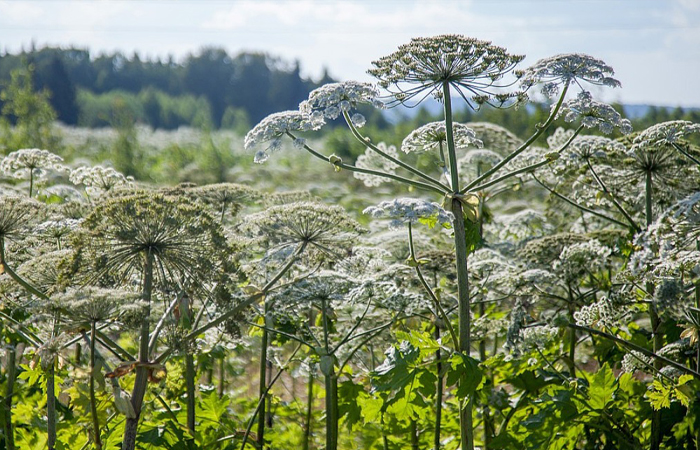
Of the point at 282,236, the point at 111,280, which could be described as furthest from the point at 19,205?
the point at 282,236

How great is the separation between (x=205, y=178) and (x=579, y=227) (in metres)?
16.8

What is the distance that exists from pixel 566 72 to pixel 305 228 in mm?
1929

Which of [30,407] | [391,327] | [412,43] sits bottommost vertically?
[30,407]

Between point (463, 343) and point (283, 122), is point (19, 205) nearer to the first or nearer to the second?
point (283, 122)

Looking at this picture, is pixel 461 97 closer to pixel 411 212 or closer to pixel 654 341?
pixel 411 212

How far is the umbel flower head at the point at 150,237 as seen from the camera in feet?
11.8

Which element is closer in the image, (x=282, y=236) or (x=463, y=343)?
(x=463, y=343)

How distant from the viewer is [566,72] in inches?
150

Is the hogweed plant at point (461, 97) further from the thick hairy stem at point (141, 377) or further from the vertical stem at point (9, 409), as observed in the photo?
the vertical stem at point (9, 409)

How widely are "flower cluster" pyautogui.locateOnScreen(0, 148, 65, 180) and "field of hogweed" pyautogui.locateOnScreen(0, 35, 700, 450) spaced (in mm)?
23

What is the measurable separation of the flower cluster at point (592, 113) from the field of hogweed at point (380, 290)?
13 millimetres

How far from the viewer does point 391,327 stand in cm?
517

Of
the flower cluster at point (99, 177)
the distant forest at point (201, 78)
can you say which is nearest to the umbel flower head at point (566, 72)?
the flower cluster at point (99, 177)

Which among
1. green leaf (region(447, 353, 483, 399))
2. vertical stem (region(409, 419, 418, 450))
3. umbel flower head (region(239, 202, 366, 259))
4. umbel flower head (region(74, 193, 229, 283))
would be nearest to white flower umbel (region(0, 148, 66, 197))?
umbel flower head (region(239, 202, 366, 259))
